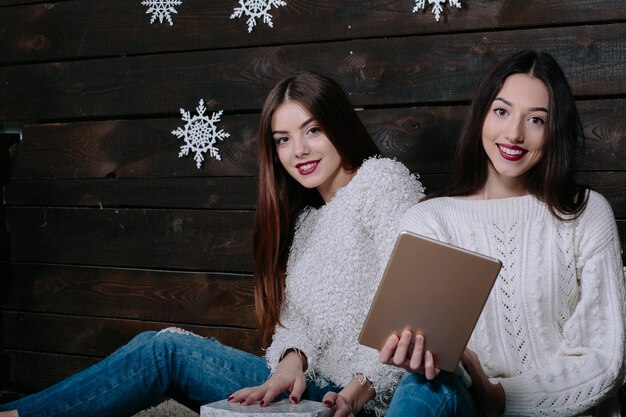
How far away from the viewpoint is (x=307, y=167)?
1.91 m

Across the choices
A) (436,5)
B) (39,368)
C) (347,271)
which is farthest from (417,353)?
(39,368)

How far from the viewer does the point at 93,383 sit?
1.73m

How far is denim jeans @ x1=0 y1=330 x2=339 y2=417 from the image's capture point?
1.72 metres

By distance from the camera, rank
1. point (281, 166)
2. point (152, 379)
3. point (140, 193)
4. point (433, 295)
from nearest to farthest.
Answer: point (433, 295) < point (152, 379) < point (281, 166) < point (140, 193)

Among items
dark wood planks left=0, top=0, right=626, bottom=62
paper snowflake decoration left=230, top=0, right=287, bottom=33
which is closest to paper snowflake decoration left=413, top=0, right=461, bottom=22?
dark wood planks left=0, top=0, right=626, bottom=62

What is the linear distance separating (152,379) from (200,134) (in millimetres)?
952

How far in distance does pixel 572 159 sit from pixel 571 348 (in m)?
0.38

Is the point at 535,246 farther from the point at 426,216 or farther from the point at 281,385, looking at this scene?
the point at 281,385

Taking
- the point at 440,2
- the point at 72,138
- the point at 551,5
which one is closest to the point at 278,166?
the point at 440,2

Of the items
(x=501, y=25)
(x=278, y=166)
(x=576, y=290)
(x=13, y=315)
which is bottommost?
(x=13, y=315)

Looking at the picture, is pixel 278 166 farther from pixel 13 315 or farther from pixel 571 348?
pixel 13 315

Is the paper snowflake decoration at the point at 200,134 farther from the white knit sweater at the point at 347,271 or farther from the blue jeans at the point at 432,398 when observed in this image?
the blue jeans at the point at 432,398

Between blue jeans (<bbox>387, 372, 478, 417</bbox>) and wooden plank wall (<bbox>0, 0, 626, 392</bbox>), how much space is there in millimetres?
855

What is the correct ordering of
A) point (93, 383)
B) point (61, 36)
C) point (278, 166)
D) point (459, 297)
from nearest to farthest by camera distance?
point (459, 297) → point (93, 383) → point (278, 166) → point (61, 36)
